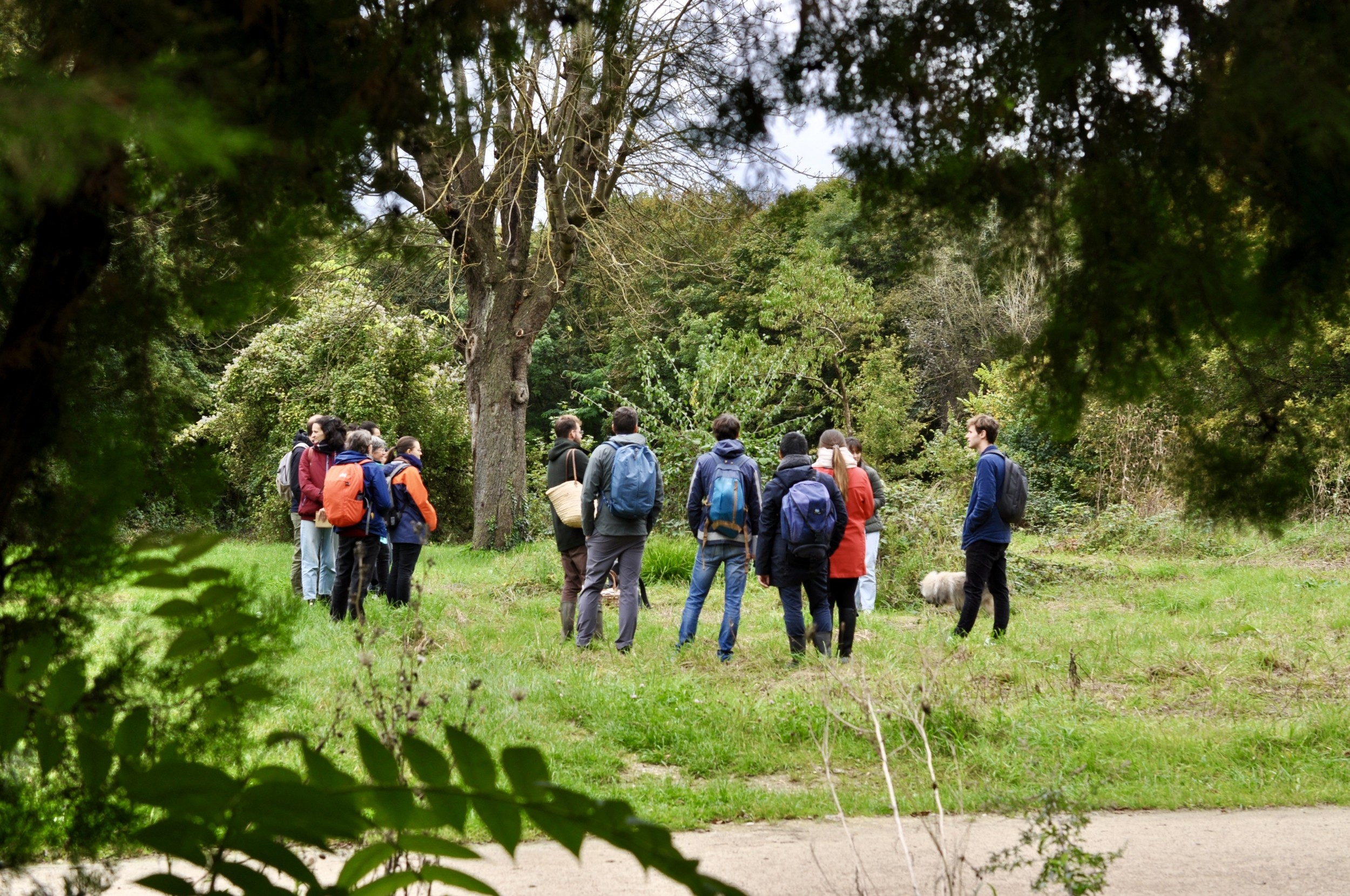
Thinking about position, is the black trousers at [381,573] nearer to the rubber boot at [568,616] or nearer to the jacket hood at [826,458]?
the rubber boot at [568,616]

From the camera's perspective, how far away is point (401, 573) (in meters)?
10.2

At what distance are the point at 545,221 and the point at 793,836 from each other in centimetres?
1266

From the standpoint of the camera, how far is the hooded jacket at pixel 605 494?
873 centimetres

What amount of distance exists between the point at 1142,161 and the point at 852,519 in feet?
20.2

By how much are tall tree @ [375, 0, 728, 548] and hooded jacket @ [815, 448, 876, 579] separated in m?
2.56

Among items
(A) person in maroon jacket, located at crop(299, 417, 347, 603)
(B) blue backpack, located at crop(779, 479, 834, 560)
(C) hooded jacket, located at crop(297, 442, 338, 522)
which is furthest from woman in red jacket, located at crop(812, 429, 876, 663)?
(C) hooded jacket, located at crop(297, 442, 338, 522)

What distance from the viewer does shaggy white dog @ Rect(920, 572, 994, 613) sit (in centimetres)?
1088

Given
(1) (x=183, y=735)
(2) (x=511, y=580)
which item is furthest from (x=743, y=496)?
(1) (x=183, y=735)

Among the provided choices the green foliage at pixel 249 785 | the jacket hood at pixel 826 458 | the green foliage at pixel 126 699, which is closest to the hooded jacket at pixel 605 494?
the jacket hood at pixel 826 458

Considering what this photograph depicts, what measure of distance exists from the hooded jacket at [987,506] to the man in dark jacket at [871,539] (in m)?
1.79

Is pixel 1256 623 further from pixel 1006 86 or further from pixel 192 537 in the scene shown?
pixel 192 537

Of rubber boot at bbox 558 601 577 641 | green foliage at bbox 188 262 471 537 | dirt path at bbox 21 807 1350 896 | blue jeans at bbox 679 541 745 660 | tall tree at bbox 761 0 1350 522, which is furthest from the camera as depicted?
green foliage at bbox 188 262 471 537

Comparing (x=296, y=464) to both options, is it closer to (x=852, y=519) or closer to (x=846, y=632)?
(x=852, y=519)

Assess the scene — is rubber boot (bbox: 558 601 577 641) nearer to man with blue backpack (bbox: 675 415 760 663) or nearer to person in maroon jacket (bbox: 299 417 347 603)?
man with blue backpack (bbox: 675 415 760 663)
